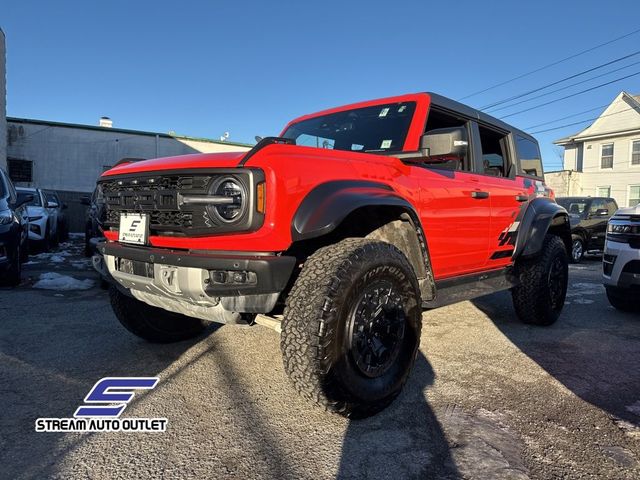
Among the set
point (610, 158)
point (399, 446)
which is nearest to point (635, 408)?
point (399, 446)

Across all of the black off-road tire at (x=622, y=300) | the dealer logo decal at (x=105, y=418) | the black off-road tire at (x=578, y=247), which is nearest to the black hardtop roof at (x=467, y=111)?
the black off-road tire at (x=622, y=300)

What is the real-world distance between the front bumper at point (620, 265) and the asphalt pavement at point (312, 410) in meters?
0.61

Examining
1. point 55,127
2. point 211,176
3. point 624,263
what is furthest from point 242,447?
point 55,127

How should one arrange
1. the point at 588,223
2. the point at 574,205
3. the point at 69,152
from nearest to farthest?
the point at 588,223 → the point at 574,205 → the point at 69,152

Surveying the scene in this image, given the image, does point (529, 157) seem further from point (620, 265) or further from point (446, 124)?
point (446, 124)

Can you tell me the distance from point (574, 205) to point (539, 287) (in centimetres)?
906

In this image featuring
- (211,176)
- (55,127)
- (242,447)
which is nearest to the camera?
(242,447)

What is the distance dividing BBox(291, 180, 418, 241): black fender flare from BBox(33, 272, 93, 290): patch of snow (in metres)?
4.82

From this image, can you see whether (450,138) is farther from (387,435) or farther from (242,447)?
(242,447)

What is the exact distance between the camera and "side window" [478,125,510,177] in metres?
4.13

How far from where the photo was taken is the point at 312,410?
8.03 ft

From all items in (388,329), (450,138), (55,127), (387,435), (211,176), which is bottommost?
(387,435)

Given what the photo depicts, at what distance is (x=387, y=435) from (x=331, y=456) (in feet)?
1.12

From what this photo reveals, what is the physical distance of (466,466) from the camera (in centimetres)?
192
